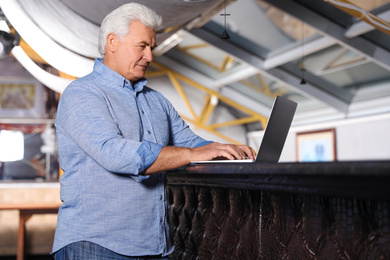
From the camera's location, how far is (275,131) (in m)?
1.30

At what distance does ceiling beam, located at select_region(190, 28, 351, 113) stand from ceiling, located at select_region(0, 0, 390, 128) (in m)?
0.02

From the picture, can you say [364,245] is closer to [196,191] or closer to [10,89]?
[196,191]

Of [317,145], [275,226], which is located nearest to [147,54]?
[275,226]

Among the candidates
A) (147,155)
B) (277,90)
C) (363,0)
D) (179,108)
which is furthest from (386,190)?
(179,108)

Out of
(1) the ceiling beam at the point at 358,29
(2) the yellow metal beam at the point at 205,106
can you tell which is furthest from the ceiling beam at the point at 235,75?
(1) the ceiling beam at the point at 358,29

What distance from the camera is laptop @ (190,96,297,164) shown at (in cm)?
127

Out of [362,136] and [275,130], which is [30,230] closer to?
[275,130]

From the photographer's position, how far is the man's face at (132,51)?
1.47 m

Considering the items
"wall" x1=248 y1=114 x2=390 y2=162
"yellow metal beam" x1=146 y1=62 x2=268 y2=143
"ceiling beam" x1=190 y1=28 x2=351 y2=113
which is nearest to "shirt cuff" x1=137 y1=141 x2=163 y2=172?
"wall" x1=248 y1=114 x2=390 y2=162

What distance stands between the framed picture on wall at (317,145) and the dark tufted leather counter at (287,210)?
7.54m

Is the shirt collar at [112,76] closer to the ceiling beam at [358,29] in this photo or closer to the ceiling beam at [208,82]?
the ceiling beam at [358,29]

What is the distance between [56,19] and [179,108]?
946 centimetres

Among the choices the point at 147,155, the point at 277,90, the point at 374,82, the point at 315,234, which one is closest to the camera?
the point at 315,234

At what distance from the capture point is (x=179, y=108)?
1248 cm
